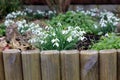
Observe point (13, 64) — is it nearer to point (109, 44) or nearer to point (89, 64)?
point (89, 64)

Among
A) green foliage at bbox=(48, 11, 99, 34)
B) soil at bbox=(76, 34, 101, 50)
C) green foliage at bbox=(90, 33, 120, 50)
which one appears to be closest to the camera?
green foliage at bbox=(90, 33, 120, 50)

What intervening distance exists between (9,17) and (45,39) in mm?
2389

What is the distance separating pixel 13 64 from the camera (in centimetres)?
250

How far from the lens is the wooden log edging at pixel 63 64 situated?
242 centimetres

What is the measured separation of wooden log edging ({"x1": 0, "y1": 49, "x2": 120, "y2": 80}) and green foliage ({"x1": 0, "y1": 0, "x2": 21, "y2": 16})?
322 centimetres

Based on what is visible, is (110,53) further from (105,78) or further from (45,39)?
(45,39)

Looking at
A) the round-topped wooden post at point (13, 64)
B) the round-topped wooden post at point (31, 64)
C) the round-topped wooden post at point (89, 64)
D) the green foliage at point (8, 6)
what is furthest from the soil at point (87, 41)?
the green foliage at point (8, 6)

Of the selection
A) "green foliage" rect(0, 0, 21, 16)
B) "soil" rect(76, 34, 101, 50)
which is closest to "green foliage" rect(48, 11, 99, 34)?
"soil" rect(76, 34, 101, 50)

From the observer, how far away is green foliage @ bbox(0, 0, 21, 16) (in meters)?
5.58

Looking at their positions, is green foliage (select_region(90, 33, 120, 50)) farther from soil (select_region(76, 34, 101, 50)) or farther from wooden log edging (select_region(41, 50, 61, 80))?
wooden log edging (select_region(41, 50, 61, 80))

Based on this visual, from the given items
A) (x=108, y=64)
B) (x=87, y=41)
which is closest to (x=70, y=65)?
(x=108, y=64)

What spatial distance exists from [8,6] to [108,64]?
3709 mm

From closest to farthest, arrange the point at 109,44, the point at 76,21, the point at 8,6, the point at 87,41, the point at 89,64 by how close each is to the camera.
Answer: the point at 89,64 < the point at 109,44 < the point at 87,41 < the point at 76,21 < the point at 8,6

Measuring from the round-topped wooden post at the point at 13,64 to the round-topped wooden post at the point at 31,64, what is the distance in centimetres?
4
